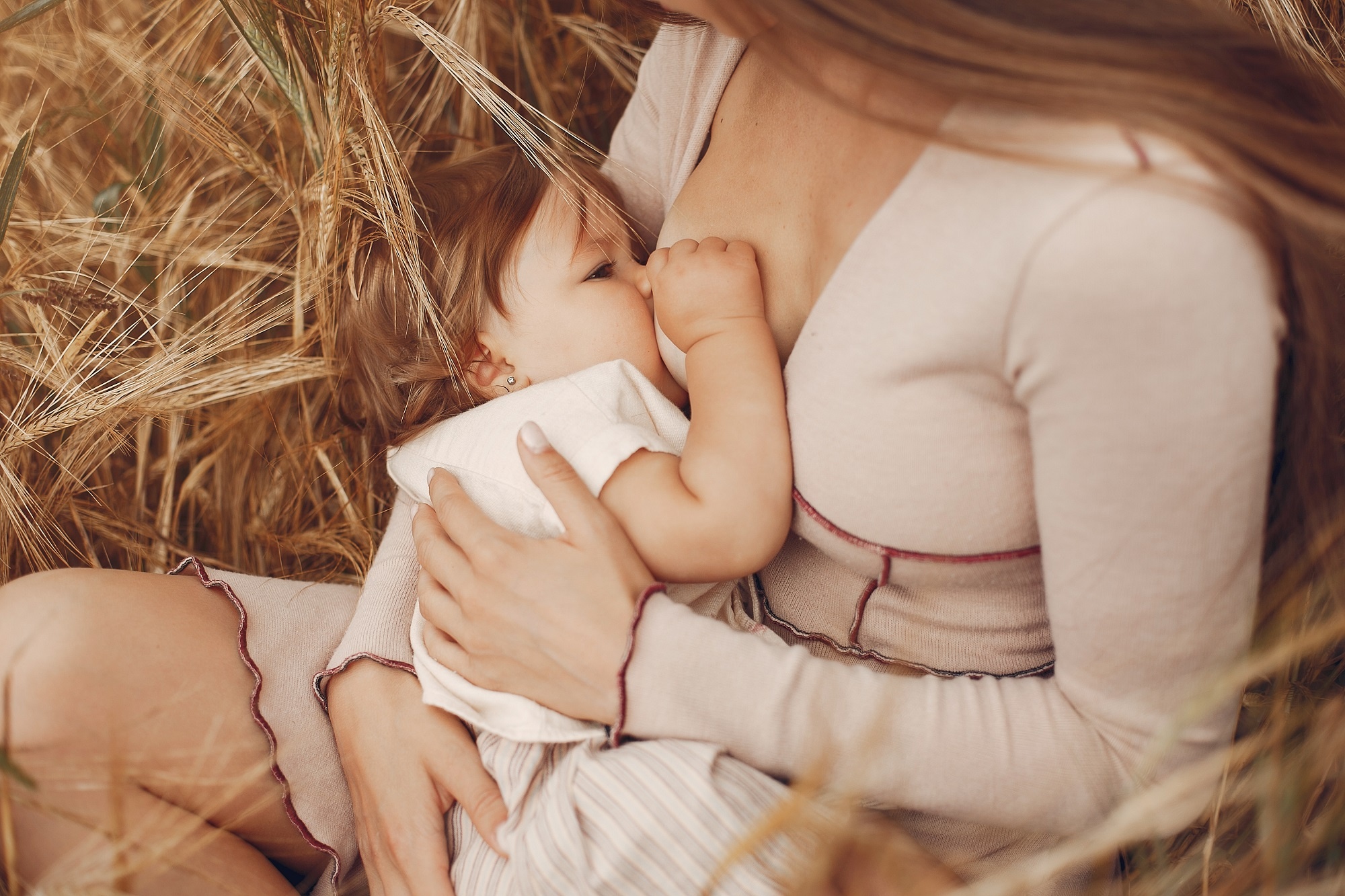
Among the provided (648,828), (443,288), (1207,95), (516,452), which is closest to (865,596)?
(648,828)

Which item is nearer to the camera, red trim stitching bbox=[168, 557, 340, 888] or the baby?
the baby

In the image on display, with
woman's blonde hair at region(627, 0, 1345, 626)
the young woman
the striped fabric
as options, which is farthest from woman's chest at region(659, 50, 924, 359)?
the striped fabric

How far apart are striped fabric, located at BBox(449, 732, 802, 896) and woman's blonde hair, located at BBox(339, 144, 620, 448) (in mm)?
566

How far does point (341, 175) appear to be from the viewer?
1229 mm

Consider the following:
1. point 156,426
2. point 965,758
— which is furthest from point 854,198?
point 156,426

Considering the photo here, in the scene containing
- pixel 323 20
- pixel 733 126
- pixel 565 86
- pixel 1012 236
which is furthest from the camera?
pixel 565 86

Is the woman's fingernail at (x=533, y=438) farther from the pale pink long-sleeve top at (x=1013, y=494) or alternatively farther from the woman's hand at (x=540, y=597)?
the pale pink long-sleeve top at (x=1013, y=494)

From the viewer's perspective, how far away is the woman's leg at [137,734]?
848mm

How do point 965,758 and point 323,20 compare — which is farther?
point 323,20

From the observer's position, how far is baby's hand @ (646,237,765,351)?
3.14ft

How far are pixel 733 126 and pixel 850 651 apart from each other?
0.64 m

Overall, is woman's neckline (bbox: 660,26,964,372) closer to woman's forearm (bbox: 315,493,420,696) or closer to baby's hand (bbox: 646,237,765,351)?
baby's hand (bbox: 646,237,765,351)

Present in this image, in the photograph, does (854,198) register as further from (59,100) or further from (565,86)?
(59,100)

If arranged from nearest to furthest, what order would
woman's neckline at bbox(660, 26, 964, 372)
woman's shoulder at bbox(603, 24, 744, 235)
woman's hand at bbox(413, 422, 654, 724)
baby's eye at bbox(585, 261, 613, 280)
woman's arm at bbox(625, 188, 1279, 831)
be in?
woman's arm at bbox(625, 188, 1279, 831)
woman's neckline at bbox(660, 26, 964, 372)
woman's hand at bbox(413, 422, 654, 724)
woman's shoulder at bbox(603, 24, 744, 235)
baby's eye at bbox(585, 261, 613, 280)
